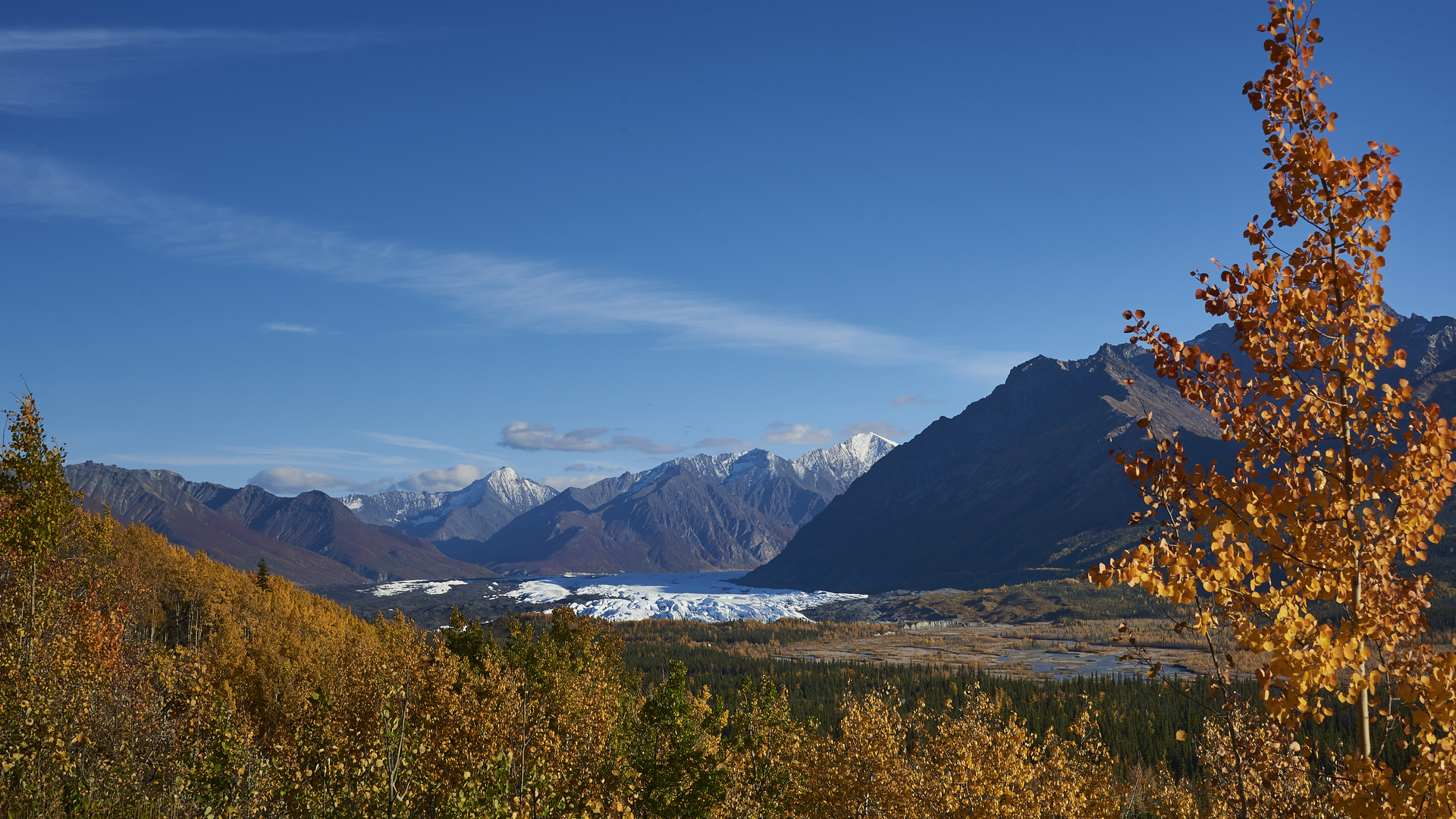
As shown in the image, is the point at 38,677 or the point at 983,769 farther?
the point at 983,769

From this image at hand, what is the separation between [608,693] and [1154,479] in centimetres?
3828

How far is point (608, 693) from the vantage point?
4112cm

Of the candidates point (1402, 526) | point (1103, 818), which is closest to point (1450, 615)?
point (1103, 818)

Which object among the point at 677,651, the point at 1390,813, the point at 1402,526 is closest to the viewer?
the point at 1390,813

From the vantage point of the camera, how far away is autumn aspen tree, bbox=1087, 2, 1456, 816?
6109 millimetres

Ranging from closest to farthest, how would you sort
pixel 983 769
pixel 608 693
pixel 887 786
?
pixel 983 769
pixel 887 786
pixel 608 693

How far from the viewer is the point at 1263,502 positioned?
632 centimetres

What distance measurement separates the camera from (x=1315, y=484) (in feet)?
20.8

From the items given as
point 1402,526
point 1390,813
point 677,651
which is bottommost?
point 677,651

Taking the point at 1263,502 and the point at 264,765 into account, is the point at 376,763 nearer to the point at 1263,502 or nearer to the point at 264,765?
the point at 264,765

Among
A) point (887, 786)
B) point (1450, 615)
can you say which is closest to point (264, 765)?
point (887, 786)

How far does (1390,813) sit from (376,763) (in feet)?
44.5

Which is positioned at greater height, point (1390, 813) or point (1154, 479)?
point (1154, 479)

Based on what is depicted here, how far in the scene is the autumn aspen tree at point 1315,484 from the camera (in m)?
6.11
